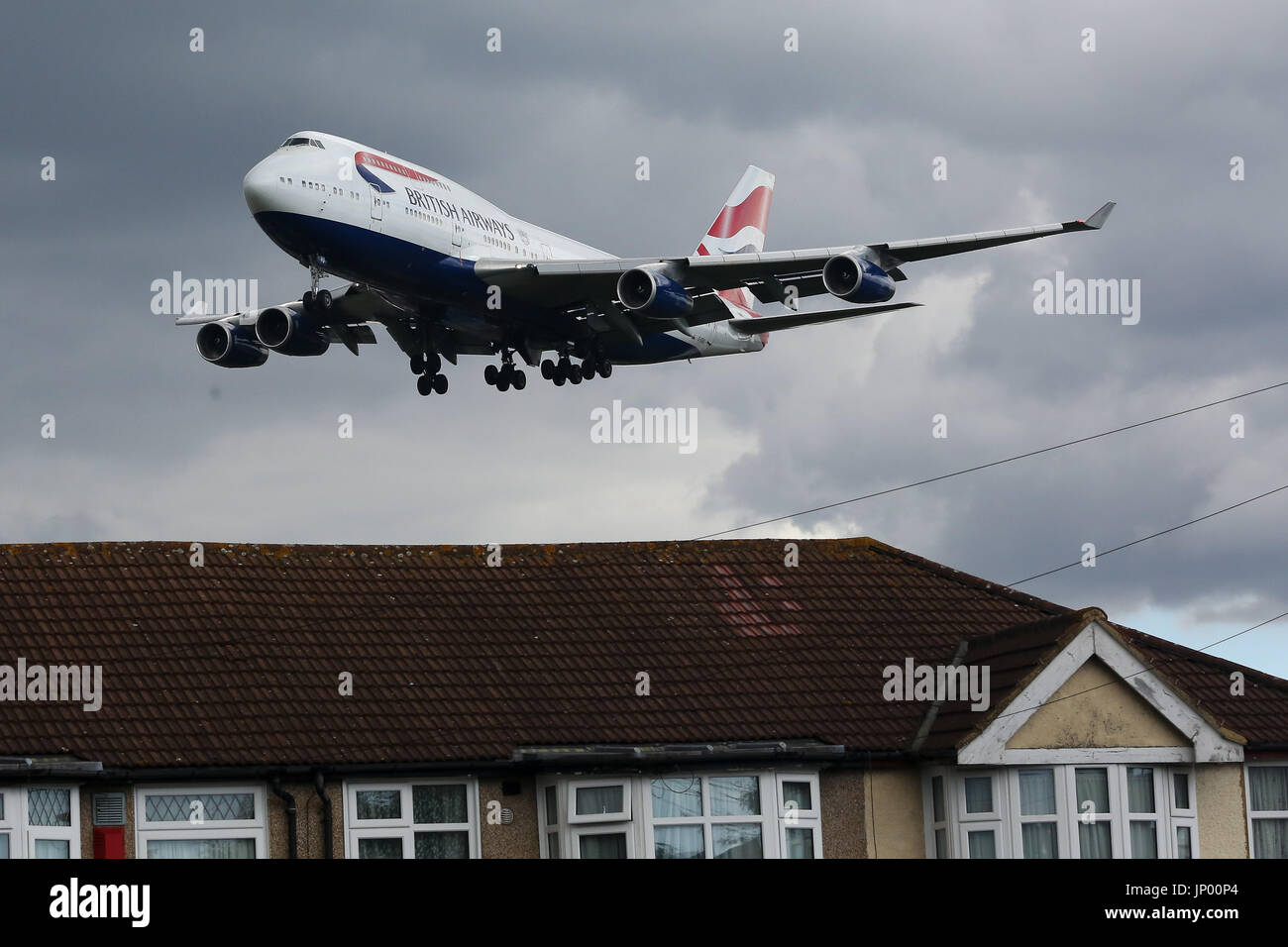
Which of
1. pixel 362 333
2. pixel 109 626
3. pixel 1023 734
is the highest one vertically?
pixel 362 333

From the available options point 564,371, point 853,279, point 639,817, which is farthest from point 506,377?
point 639,817

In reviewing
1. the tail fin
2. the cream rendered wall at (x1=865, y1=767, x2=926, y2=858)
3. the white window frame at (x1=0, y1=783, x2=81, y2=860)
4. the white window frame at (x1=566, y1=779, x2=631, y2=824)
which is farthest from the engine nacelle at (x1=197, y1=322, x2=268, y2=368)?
the cream rendered wall at (x1=865, y1=767, x2=926, y2=858)

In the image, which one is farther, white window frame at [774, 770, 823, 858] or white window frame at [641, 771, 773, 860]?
white window frame at [774, 770, 823, 858]

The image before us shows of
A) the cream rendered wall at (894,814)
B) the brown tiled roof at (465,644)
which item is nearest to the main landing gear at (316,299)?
the brown tiled roof at (465,644)

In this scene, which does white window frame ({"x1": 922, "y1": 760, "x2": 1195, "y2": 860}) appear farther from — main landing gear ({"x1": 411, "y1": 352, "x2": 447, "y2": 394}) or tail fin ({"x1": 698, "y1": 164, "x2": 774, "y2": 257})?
tail fin ({"x1": 698, "y1": 164, "x2": 774, "y2": 257})
